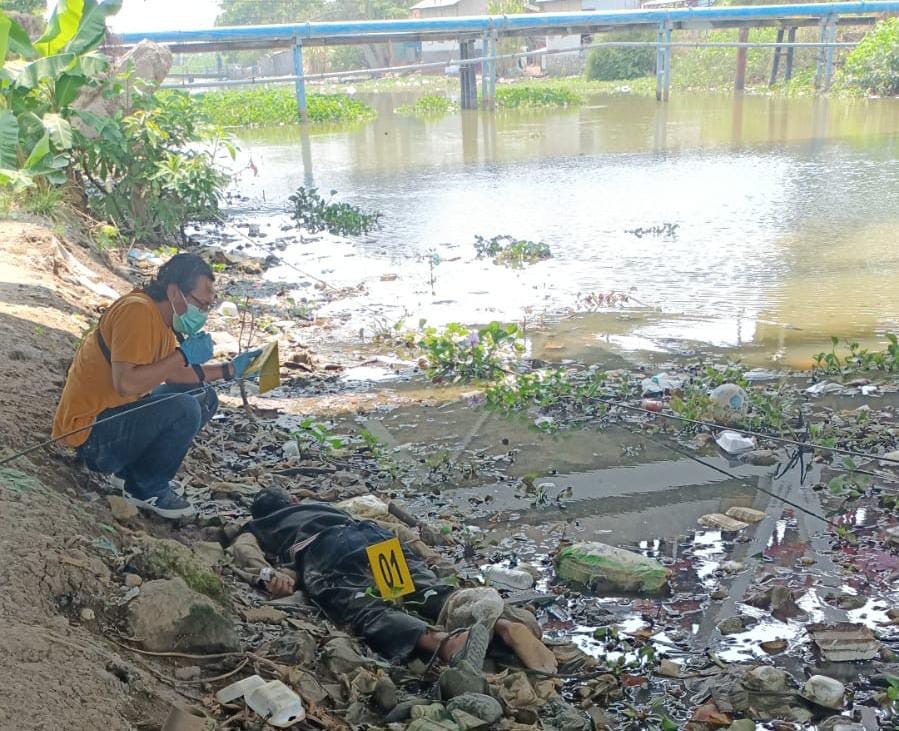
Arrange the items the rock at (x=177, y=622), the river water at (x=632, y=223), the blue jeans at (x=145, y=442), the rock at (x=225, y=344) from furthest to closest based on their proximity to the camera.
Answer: the river water at (x=632, y=223), the rock at (x=225, y=344), the blue jeans at (x=145, y=442), the rock at (x=177, y=622)

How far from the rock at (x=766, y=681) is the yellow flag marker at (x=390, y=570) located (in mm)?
1056

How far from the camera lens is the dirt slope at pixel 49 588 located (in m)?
2.18

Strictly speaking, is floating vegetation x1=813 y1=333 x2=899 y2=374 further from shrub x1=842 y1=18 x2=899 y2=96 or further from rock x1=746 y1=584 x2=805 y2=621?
shrub x1=842 y1=18 x2=899 y2=96

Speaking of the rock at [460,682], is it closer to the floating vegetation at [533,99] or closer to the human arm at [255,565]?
the human arm at [255,565]

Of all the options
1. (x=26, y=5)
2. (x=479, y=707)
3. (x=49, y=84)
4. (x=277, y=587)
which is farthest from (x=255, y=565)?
(x=26, y=5)

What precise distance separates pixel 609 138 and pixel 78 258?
37.4 feet

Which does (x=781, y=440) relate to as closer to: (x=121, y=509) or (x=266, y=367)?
(x=266, y=367)

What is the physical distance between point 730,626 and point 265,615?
1500 millimetres

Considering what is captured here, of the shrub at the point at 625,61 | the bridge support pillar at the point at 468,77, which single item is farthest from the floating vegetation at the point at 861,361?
the shrub at the point at 625,61

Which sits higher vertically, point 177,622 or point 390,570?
point 177,622

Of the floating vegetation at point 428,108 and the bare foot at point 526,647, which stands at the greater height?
the floating vegetation at point 428,108

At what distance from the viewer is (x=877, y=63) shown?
2192 centimetres

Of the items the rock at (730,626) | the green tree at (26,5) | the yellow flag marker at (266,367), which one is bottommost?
the rock at (730,626)

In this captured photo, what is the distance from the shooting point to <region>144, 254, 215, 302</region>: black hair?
3463 millimetres
